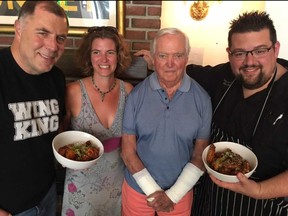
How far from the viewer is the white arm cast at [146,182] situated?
4.25 feet

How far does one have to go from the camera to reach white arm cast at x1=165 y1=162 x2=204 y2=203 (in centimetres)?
130

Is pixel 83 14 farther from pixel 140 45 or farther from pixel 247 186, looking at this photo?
pixel 247 186

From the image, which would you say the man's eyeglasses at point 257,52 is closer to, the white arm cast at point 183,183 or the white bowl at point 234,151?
the white bowl at point 234,151

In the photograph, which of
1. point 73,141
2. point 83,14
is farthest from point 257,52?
point 83,14

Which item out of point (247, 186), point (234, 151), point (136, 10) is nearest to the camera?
point (247, 186)

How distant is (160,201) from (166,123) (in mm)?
373

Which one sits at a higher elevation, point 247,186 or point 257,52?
point 257,52

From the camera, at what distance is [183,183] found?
130cm

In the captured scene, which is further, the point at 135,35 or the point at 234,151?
the point at 135,35

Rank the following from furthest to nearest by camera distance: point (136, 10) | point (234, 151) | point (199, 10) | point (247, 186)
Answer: point (199, 10) < point (136, 10) < point (234, 151) < point (247, 186)

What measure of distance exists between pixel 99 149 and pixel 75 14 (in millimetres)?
1061

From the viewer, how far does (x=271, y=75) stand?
49.9 inches

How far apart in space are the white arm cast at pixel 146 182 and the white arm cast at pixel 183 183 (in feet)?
0.23

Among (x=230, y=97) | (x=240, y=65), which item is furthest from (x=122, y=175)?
(x=240, y=65)
